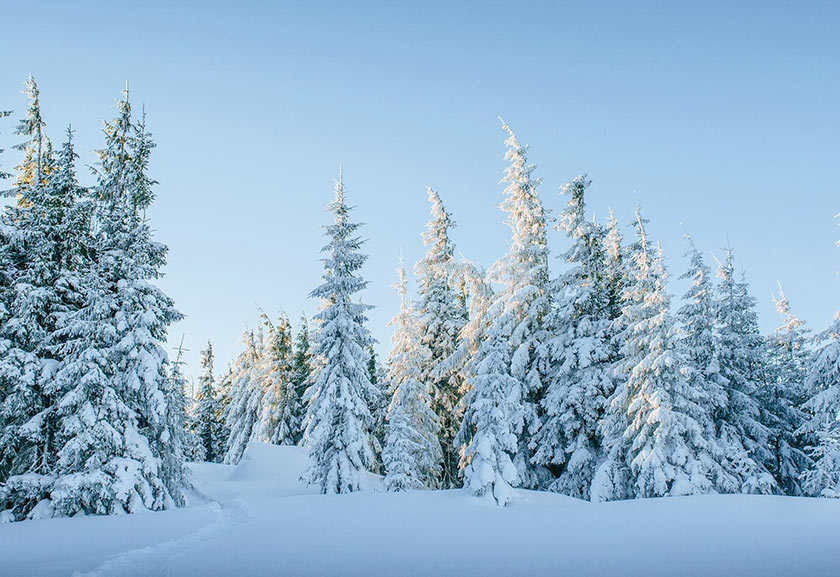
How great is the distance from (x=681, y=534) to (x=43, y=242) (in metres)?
21.3

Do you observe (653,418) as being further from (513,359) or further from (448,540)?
(448,540)

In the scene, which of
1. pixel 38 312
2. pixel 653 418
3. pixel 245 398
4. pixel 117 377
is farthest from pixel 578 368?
pixel 245 398

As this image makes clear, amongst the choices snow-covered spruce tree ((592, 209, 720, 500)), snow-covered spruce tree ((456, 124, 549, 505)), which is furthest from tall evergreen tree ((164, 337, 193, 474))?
snow-covered spruce tree ((592, 209, 720, 500))

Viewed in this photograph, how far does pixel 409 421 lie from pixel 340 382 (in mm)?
4019

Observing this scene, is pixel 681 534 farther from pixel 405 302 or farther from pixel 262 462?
pixel 262 462

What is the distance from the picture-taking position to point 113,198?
20.4m

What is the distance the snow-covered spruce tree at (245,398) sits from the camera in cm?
4581

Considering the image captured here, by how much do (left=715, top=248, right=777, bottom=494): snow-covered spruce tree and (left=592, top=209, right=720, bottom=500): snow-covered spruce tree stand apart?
3348 mm

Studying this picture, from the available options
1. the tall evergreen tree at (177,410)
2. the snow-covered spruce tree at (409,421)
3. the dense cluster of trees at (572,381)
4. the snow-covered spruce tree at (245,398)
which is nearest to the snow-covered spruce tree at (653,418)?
the dense cluster of trees at (572,381)

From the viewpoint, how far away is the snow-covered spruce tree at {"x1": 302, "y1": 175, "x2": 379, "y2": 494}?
22547 millimetres

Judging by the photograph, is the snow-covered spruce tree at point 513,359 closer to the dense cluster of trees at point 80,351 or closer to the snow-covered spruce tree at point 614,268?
the snow-covered spruce tree at point 614,268

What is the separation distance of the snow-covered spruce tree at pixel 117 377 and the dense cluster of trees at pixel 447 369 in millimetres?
73

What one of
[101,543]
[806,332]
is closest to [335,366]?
[101,543]

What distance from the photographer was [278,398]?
41125 millimetres
